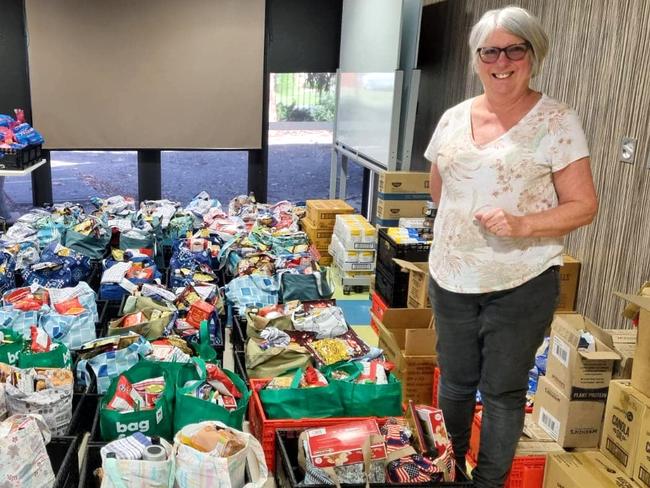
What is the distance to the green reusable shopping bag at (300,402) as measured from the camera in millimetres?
2252

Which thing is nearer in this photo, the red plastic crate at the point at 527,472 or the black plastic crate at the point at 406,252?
the red plastic crate at the point at 527,472

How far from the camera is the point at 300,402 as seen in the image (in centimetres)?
226

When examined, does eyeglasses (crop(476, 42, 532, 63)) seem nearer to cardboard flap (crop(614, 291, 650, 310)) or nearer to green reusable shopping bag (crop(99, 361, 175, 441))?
cardboard flap (crop(614, 291, 650, 310))

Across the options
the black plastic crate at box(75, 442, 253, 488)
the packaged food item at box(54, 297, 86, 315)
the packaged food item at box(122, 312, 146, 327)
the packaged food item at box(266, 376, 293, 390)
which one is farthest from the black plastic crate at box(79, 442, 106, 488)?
the packaged food item at box(54, 297, 86, 315)

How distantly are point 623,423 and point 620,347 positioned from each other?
298 mm

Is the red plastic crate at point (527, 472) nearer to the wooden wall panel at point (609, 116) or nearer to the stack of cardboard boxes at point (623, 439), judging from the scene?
the stack of cardboard boxes at point (623, 439)

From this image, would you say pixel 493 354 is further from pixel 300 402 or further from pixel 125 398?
pixel 125 398

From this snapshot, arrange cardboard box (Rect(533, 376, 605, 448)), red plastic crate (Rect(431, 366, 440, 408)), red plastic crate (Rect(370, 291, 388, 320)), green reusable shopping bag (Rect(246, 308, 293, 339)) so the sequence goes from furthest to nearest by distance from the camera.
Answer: red plastic crate (Rect(370, 291, 388, 320)) → green reusable shopping bag (Rect(246, 308, 293, 339)) → red plastic crate (Rect(431, 366, 440, 408)) → cardboard box (Rect(533, 376, 605, 448))

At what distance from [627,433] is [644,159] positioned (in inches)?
39.3

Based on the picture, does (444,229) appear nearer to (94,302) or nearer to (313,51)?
(94,302)

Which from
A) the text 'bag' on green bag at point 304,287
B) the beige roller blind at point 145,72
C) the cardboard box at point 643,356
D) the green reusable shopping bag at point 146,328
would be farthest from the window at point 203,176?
the cardboard box at point 643,356

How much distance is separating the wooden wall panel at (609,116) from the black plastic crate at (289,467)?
1.15 meters

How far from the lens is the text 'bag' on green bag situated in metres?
3.61

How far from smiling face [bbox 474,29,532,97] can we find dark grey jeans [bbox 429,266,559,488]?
1.48ft
